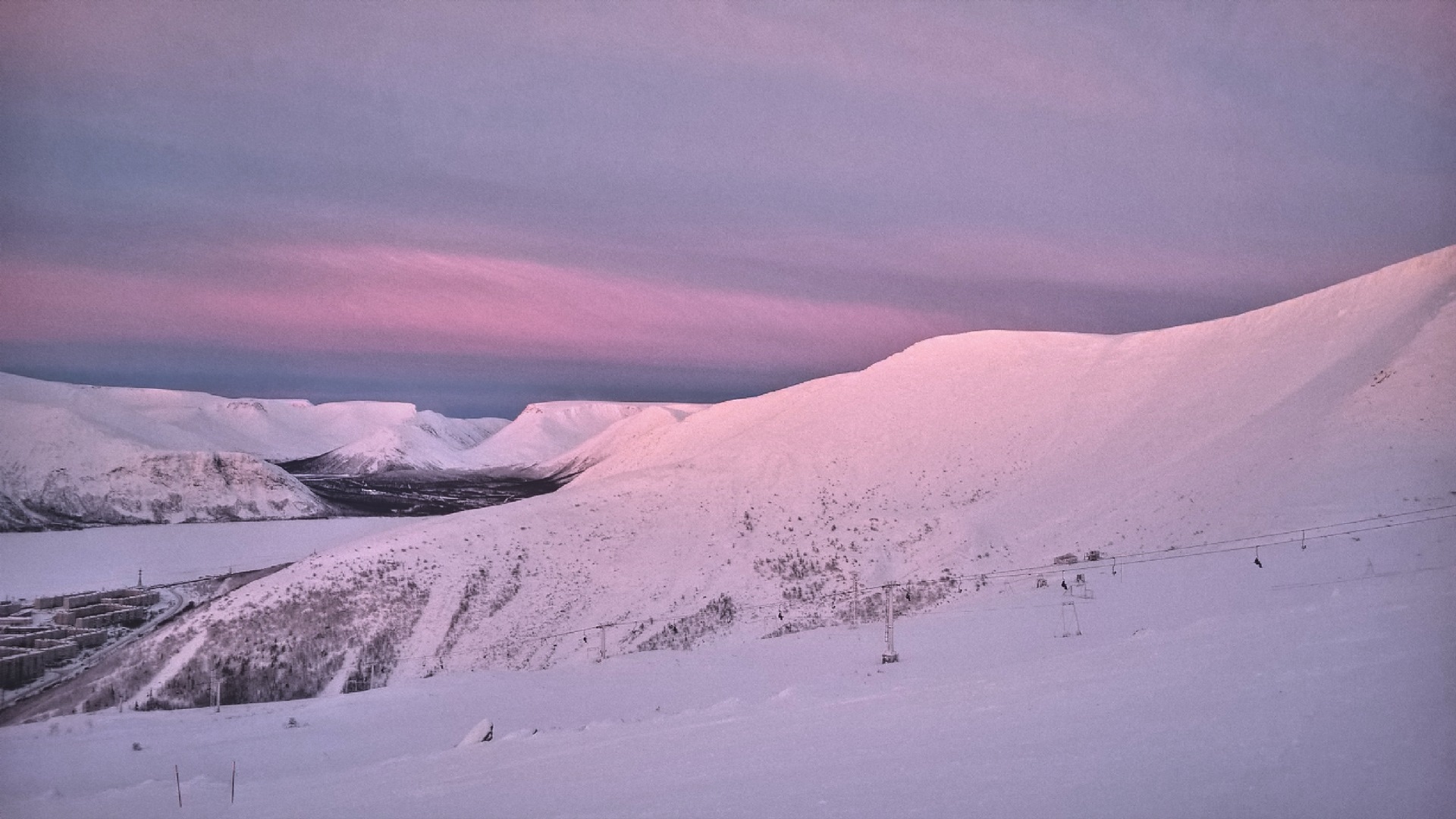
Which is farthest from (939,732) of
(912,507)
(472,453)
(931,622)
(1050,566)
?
(472,453)

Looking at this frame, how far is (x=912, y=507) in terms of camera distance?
132 ft

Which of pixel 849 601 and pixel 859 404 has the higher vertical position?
pixel 859 404

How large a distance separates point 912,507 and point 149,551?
144 ft

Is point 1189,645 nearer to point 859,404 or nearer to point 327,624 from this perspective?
point 327,624

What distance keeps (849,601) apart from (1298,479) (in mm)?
14237

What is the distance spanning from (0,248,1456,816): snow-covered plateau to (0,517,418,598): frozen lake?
15895mm

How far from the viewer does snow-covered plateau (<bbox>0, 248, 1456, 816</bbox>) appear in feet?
20.9

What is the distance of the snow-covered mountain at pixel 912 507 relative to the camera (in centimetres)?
2630

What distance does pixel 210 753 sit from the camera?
1277 centimetres

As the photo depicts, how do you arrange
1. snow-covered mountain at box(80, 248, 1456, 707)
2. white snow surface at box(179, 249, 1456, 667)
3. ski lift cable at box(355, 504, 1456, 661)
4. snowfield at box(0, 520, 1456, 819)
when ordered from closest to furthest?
snowfield at box(0, 520, 1456, 819) < ski lift cable at box(355, 504, 1456, 661) < snow-covered mountain at box(80, 248, 1456, 707) < white snow surface at box(179, 249, 1456, 667)

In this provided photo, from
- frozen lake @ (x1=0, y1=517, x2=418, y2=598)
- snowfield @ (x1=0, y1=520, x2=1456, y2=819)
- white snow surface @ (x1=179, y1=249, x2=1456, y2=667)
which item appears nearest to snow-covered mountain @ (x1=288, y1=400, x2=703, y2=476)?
frozen lake @ (x1=0, y1=517, x2=418, y2=598)

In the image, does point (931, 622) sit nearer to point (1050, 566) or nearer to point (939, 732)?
point (1050, 566)

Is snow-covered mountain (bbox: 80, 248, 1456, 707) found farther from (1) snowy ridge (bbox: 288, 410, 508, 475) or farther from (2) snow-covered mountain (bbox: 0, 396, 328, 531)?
(1) snowy ridge (bbox: 288, 410, 508, 475)

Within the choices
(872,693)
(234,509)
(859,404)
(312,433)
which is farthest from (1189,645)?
(312,433)
